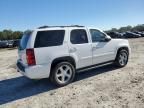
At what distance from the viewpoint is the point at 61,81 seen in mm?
6711

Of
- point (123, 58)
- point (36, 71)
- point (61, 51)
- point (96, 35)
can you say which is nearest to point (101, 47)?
point (96, 35)

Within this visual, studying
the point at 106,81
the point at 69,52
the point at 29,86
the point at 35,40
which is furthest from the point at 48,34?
the point at 106,81

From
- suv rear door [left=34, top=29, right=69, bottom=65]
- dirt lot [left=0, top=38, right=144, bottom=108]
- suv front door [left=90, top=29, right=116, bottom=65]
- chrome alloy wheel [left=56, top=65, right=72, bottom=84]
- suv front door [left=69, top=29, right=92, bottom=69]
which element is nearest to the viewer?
dirt lot [left=0, top=38, right=144, bottom=108]

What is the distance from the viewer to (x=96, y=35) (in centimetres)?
780

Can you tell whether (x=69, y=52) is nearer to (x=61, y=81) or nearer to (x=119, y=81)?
(x=61, y=81)

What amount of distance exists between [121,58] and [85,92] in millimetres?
3484

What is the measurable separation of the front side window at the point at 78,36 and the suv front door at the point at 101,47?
367 mm

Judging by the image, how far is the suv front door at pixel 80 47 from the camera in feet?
22.7

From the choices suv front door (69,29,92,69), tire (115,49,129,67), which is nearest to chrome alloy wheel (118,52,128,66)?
tire (115,49,129,67)

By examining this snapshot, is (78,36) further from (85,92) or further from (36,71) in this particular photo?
(85,92)

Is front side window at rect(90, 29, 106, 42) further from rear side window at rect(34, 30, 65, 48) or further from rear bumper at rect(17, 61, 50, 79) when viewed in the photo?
rear bumper at rect(17, 61, 50, 79)

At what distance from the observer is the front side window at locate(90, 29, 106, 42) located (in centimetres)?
764

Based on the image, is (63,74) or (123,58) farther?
(123,58)

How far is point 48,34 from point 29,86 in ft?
6.71
